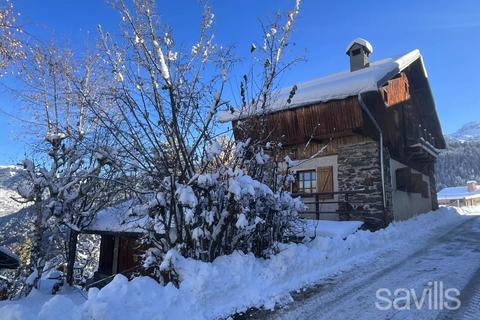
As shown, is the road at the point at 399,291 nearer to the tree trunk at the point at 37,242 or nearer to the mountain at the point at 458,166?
the tree trunk at the point at 37,242

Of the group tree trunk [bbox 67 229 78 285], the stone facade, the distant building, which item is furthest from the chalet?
the distant building

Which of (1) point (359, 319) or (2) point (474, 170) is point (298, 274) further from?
(2) point (474, 170)

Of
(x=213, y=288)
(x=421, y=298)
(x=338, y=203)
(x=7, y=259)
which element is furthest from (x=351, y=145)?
(x=7, y=259)

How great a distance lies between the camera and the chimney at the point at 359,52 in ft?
57.0

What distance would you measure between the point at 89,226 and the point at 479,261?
11.7 metres

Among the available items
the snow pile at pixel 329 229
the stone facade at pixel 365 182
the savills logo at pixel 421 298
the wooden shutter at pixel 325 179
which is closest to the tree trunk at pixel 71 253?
the snow pile at pixel 329 229

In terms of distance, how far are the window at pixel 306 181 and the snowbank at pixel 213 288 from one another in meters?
5.87

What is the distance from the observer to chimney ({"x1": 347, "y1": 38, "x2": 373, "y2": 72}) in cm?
1736

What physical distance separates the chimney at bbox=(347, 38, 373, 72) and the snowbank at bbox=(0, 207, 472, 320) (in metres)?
11.3

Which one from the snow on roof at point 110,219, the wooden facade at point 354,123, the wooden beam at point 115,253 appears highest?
the wooden facade at point 354,123

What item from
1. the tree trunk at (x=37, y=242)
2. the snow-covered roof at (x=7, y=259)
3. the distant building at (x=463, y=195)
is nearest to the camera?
the snow-covered roof at (x=7, y=259)

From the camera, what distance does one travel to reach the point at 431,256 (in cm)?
825

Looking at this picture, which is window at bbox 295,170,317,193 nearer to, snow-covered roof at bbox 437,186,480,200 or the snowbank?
the snowbank

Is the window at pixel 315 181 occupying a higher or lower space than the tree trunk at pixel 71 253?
higher
